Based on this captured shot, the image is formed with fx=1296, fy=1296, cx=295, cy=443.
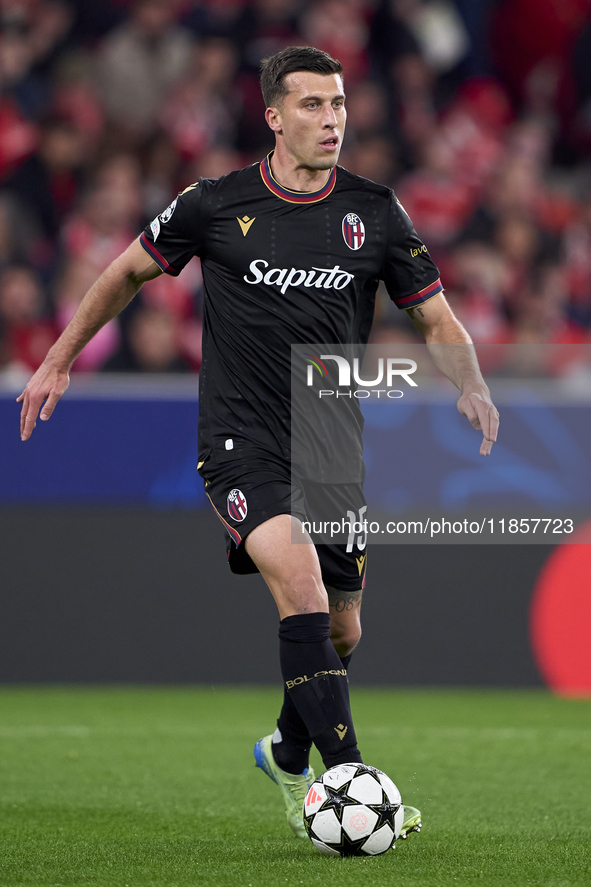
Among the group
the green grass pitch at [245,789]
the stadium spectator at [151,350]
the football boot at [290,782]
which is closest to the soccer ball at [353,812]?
the green grass pitch at [245,789]

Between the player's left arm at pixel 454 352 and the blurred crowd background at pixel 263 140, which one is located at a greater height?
the blurred crowd background at pixel 263 140

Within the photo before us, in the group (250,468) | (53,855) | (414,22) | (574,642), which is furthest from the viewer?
(414,22)

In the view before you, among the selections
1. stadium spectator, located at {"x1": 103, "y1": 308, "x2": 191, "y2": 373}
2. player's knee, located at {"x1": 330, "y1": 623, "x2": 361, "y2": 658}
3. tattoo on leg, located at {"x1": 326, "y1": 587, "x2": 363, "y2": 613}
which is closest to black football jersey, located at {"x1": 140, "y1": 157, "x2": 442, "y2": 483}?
tattoo on leg, located at {"x1": 326, "y1": 587, "x2": 363, "y2": 613}

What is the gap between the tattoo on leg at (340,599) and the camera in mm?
4375

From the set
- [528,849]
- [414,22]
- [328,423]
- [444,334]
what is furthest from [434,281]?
[414,22]

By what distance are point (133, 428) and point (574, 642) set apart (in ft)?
9.70

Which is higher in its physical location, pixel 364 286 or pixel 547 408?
pixel 364 286

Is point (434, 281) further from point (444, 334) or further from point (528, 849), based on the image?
point (528, 849)

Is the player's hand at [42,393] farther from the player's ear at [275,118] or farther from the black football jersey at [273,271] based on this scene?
the player's ear at [275,118]

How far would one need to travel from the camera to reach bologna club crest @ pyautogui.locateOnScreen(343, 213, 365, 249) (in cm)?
416

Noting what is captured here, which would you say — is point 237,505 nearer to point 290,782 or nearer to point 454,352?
point 454,352

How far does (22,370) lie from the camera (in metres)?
8.20

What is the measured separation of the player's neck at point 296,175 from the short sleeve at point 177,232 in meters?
0.27

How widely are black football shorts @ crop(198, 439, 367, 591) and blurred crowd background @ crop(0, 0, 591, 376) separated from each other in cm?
424
